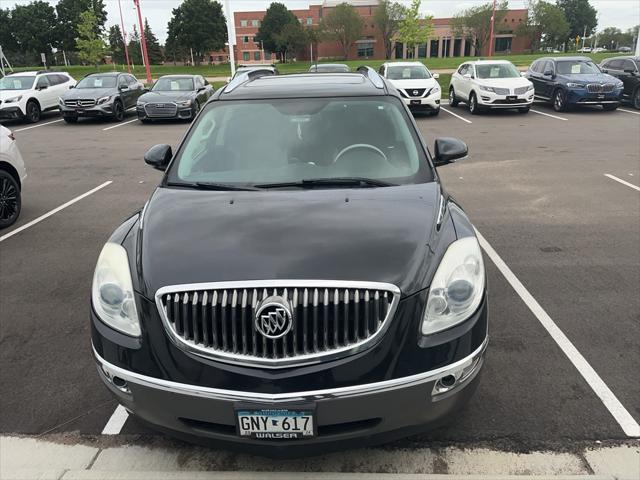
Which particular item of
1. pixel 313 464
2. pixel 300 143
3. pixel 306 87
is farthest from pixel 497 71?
pixel 313 464

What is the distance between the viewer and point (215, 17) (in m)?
77.7

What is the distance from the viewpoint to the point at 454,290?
7.98 ft

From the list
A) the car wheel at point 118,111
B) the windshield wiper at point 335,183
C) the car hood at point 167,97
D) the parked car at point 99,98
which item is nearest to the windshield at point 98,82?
the parked car at point 99,98

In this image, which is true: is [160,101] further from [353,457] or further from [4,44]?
[4,44]

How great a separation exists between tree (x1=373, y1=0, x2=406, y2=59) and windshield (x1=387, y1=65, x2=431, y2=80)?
199ft

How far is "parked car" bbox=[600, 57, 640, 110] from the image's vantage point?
17.7m

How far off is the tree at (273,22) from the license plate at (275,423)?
298 feet

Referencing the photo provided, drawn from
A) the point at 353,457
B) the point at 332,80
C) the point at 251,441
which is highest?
the point at 332,80

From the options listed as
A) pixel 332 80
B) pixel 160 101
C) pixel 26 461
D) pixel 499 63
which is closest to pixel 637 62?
pixel 499 63

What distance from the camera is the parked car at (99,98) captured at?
16.8 meters

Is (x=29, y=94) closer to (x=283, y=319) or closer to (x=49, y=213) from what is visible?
(x=49, y=213)

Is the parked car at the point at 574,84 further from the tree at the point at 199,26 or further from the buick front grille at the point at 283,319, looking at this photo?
the tree at the point at 199,26

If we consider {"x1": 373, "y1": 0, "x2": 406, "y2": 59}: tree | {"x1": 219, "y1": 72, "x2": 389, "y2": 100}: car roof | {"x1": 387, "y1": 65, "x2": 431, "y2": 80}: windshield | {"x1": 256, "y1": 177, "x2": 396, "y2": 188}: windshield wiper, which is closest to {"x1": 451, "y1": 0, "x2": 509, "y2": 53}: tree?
{"x1": 373, "y1": 0, "x2": 406, "y2": 59}: tree

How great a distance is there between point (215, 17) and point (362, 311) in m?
84.0
